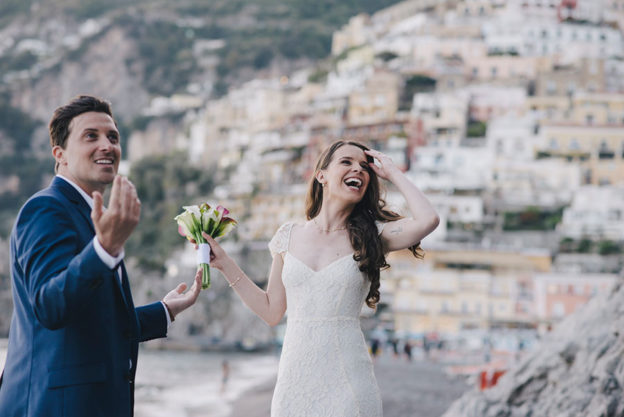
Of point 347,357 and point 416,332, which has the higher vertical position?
point 347,357

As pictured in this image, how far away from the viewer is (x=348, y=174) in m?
3.68

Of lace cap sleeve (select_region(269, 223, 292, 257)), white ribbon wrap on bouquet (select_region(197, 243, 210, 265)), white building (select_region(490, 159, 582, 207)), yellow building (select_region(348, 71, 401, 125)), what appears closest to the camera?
white ribbon wrap on bouquet (select_region(197, 243, 210, 265))

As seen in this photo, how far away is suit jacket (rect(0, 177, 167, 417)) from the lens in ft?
8.41

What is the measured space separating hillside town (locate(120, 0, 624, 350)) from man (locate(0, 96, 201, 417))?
38.2 m

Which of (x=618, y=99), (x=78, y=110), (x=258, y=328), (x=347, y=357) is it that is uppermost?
(x=618, y=99)

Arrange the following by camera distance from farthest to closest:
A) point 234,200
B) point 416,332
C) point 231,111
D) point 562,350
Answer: point 231,111, point 234,200, point 416,332, point 562,350

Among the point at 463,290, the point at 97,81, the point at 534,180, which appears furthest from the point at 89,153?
the point at 97,81

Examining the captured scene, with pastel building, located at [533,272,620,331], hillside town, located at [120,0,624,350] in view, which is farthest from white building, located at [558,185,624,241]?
pastel building, located at [533,272,620,331]

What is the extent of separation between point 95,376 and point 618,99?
64.0m

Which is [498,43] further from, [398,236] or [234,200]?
[398,236]

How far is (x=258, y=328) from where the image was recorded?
55.5m

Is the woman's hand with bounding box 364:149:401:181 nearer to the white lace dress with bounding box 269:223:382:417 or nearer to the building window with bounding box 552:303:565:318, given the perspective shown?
the white lace dress with bounding box 269:223:382:417

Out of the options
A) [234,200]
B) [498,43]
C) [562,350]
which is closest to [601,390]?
[562,350]

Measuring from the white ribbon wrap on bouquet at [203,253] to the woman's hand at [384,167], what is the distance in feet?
2.29
